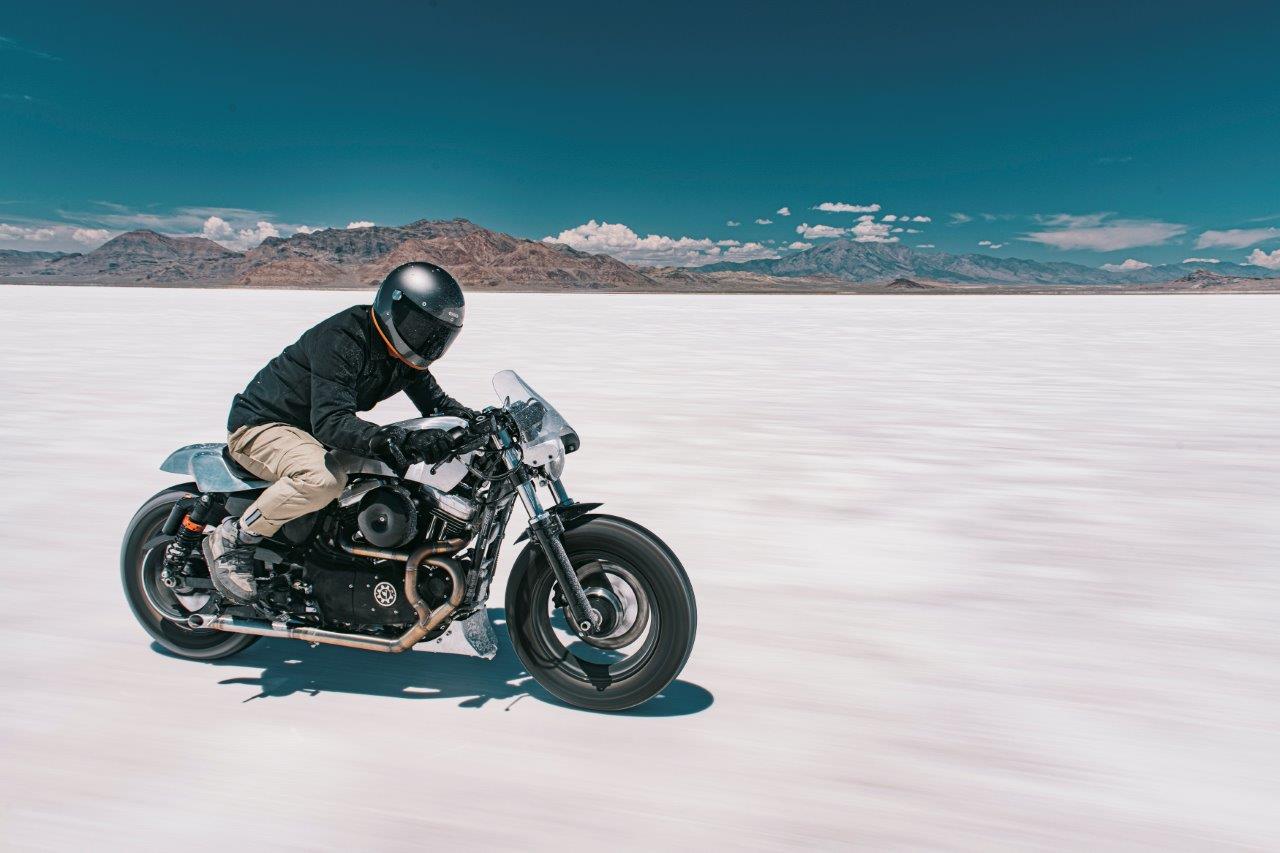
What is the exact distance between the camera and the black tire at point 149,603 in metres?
3.85

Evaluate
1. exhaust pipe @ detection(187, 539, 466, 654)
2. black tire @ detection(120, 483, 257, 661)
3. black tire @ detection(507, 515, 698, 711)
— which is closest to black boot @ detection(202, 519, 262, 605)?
exhaust pipe @ detection(187, 539, 466, 654)

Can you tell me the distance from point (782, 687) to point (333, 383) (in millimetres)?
2280

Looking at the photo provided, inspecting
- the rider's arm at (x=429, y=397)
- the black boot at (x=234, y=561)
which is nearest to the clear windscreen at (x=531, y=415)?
the rider's arm at (x=429, y=397)

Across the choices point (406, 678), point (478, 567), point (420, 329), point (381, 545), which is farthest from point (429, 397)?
point (406, 678)

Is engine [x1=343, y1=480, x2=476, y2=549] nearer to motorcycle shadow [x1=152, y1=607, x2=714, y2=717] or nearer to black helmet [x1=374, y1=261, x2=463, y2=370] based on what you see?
black helmet [x1=374, y1=261, x2=463, y2=370]

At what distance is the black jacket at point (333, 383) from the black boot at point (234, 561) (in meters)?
0.46

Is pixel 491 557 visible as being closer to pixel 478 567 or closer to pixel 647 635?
pixel 478 567

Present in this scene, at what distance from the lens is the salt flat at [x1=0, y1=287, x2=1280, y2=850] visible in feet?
8.93

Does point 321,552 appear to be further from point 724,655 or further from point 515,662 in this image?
point 724,655

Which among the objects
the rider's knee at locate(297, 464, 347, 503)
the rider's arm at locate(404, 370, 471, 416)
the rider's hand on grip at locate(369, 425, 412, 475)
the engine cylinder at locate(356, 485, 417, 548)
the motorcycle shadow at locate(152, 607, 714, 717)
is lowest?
the motorcycle shadow at locate(152, 607, 714, 717)

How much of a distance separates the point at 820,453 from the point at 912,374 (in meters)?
7.70

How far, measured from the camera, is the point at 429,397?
3.98 metres

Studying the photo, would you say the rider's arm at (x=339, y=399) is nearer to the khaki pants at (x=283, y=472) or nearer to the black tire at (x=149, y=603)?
the khaki pants at (x=283, y=472)

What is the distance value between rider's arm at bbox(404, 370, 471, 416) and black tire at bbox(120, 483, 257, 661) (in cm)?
112
